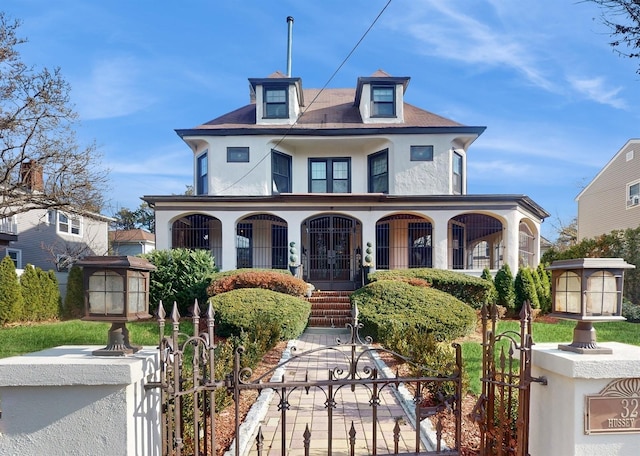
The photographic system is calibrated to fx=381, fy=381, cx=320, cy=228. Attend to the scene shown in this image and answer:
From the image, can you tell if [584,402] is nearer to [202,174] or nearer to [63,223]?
[202,174]

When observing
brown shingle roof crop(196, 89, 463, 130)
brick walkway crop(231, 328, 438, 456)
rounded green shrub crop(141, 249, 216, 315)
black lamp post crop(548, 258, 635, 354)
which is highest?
brown shingle roof crop(196, 89, 463, 130)

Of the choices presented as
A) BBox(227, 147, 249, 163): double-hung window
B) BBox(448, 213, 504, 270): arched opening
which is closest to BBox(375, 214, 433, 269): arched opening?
BBox(448, 213, 504, 270): arched opening

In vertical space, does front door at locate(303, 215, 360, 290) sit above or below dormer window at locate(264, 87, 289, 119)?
below

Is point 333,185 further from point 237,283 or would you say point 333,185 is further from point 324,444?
point 324,444

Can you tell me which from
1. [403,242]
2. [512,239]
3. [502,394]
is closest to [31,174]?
[403,242]

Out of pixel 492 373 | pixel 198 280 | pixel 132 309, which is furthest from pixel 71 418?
pixel 198 280

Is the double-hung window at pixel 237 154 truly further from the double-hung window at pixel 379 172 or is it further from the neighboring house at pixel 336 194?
the double-hung window at pixel 379 172

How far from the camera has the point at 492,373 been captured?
123 inches

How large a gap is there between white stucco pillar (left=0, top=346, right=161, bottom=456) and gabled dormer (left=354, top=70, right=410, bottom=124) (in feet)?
56.1

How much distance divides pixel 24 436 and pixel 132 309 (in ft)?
3.11

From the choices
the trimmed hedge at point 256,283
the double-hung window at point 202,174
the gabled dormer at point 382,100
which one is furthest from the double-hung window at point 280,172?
the trimmed hedge at point 256,283

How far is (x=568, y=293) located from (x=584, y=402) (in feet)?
2.53

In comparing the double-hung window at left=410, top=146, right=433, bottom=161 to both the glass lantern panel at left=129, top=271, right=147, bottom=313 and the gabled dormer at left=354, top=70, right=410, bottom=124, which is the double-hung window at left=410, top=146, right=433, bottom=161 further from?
the glass lantern panel at left=129, top=271, right=147, bottom=313

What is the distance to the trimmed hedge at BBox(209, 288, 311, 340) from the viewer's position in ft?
29.0
